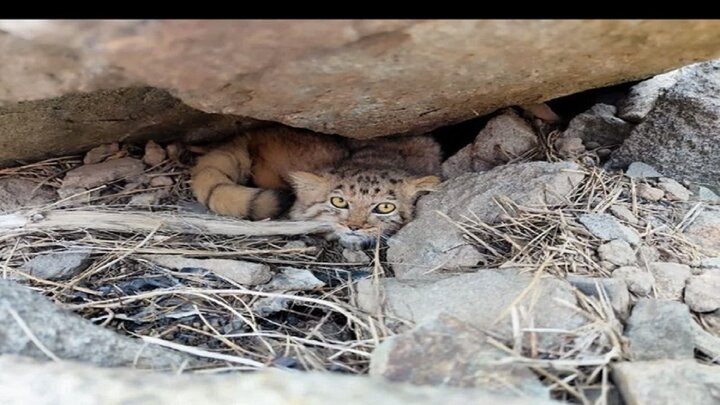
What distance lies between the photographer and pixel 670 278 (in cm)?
203

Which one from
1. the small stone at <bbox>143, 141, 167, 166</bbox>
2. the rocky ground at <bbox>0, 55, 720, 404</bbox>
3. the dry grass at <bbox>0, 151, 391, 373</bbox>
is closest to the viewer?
the rocky ground at <bbox>0, 55, 720, 404</bbox>

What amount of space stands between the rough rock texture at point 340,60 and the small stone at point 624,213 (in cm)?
45

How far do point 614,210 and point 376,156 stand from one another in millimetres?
1293

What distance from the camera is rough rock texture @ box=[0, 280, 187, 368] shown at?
1532 millimetres

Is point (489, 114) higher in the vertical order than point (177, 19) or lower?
lower

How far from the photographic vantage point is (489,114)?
2814 millimetres

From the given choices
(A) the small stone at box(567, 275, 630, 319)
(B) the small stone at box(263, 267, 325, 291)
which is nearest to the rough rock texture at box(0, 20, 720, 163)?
(B) the small stone at box(263, 267, 325, 291)

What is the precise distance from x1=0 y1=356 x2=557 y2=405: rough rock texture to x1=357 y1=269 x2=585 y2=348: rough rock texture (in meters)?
0.37

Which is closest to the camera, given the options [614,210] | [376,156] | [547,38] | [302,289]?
[547,38]

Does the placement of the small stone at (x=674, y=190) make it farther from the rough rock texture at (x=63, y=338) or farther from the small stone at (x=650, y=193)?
the rough rock texture at (x=63, y=338)

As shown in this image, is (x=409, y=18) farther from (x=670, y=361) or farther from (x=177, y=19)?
(x=670, y=361)

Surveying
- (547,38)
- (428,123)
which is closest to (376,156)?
(428,123)

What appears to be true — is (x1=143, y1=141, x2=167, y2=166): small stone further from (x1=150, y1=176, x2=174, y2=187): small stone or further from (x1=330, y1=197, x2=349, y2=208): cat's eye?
(x1=330, y1=197, x2=349, y2=208): cat's eye

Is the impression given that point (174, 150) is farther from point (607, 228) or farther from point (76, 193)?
point (607, 228)
